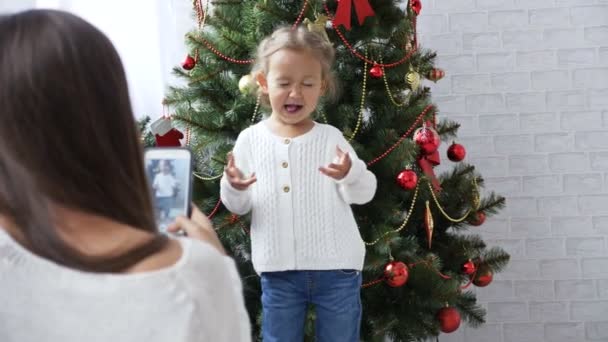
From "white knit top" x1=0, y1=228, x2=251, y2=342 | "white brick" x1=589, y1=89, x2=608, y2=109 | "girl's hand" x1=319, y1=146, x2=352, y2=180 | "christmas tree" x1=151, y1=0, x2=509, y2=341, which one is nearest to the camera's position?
"white knit top" x1=0, y1=228, x2=251, y2=342

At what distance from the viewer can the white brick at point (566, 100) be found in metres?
2.97

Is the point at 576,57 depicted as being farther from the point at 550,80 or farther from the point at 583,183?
the point at 583,183

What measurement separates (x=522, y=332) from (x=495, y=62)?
972 mm

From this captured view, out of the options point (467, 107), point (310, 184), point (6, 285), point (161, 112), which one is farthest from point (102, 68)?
point (467, 107)

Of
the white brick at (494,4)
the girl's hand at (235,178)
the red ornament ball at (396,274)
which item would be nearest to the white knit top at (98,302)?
the girl's hand at (235,178)

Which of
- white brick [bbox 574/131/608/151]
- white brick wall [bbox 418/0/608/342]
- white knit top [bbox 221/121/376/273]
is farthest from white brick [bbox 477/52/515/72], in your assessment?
white knit top [bbox 221/121/376/273]

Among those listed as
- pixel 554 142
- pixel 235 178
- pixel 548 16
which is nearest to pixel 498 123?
pixel 554 142

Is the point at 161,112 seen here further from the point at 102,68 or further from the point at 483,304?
the point at 102,68

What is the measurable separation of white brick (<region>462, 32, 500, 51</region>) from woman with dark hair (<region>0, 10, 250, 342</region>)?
240cm

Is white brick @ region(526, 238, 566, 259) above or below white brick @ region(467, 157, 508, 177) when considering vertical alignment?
below

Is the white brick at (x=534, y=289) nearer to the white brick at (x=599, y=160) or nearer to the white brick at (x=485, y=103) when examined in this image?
the white brick at (x=599, y=160)

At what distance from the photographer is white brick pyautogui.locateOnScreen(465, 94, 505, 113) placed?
300 cm

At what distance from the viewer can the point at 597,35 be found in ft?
9.73

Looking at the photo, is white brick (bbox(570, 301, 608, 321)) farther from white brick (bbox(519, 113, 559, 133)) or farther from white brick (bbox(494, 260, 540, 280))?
white brick (bbox(519, 113, 559, 133))
